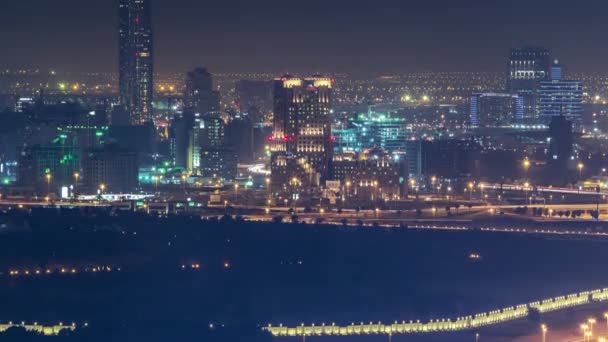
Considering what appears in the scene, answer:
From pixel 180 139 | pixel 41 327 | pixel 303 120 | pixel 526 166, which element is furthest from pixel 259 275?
pixel 180 139

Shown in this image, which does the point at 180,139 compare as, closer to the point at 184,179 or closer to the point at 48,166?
the point at 184,179

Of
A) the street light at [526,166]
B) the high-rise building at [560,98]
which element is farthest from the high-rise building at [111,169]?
the high-rise building at [560,98]

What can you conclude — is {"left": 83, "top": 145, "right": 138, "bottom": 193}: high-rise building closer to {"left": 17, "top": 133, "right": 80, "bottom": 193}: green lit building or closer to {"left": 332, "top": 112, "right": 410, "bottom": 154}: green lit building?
{"left": 17, "top": 133, "right": 80, "bottom": 193}: green lit building

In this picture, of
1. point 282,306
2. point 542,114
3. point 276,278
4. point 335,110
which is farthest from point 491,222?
point 542,114

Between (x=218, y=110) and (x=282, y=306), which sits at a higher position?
(x=218, y=110)

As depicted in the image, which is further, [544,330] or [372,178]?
[372,178]

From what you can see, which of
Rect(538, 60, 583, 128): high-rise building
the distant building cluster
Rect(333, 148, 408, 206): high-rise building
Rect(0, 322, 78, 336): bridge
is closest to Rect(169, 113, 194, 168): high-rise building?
the distant building cluster

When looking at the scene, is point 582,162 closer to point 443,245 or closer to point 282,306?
point 443,245
